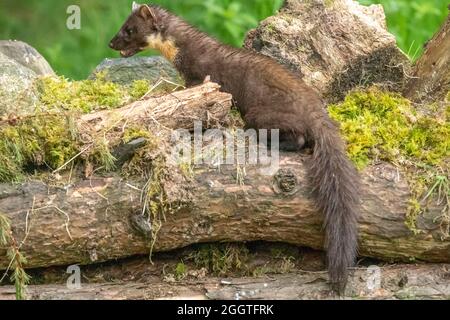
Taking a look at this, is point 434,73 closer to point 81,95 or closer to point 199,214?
point 199,214

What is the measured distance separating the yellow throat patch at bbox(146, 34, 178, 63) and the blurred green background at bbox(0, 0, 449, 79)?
2.84m

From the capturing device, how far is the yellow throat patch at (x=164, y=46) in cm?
768

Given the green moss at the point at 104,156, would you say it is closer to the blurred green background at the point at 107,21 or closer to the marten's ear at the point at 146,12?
the marten's ear at the point at 146,12

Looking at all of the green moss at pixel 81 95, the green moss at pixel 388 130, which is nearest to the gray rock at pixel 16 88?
the green moss at pixel 81 95

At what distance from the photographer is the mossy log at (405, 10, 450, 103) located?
750 centimetres

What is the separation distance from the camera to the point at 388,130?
270 inches

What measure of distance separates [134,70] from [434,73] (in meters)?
2.60

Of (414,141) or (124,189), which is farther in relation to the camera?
(414,141)

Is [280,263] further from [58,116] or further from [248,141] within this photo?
[58,116]

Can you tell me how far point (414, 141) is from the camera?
6785 mm

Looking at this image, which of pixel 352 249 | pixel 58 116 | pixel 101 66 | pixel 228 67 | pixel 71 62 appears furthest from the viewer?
pixel 71 62
